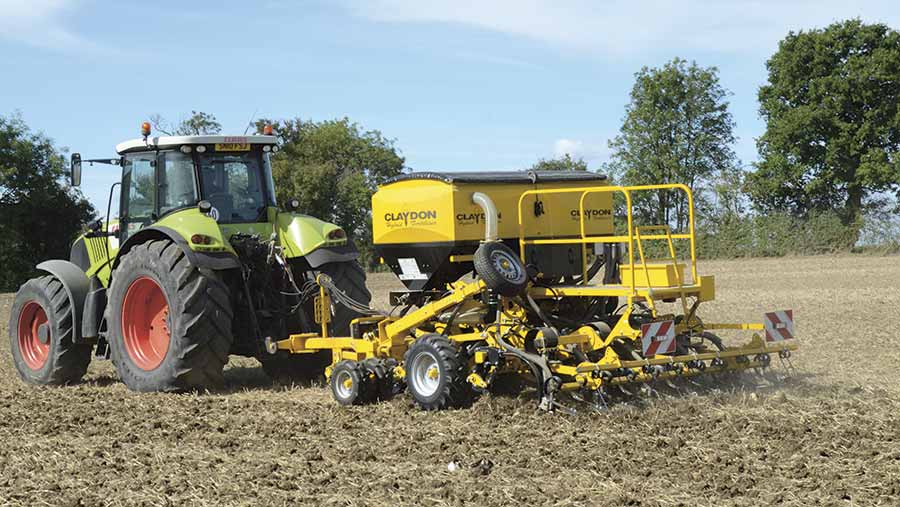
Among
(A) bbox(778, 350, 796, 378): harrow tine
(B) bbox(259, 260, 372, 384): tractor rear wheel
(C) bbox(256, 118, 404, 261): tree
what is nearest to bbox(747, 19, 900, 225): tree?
(C) bbox(256, 118, 404, 261): tree

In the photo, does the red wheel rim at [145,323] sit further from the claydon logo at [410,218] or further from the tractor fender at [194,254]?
the claydon logo at [410,218]

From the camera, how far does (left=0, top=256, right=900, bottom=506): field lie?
20.3 ft

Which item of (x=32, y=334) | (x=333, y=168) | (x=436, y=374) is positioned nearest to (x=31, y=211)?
(x=333, y=168)

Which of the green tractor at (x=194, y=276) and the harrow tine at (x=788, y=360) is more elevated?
the green tractor at (x=194, y=276)

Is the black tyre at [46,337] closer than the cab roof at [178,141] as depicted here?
No

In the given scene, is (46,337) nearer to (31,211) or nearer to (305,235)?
(305,235)

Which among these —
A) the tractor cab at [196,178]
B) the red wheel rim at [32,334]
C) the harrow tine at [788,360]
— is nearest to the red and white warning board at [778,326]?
the harrow tine at [788,360]

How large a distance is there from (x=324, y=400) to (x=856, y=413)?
4498mm

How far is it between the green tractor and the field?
583 millimetres

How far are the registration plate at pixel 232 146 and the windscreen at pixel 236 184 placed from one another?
0.20 feet

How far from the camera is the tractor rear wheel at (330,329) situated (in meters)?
10.8

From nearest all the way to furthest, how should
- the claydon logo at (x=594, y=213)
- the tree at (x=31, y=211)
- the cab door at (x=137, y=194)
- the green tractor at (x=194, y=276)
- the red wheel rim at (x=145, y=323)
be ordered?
the green tractor at (x=194, y=276)
the claydon logo at (x=594, y=213)
the red wheel rim at (x=145, y=323)
the cab door at (x=137, y=194)
the tree at (x=31, y=211)

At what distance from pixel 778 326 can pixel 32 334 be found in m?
8.02

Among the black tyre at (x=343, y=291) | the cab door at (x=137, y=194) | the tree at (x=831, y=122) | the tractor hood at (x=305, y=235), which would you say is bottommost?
the black tyre at (x=343, y=291)
